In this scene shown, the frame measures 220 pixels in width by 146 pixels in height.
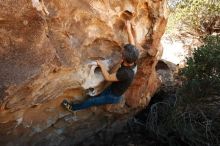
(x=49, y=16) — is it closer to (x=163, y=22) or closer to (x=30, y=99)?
(x=30, y=99)

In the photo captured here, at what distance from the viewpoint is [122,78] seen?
5.38m

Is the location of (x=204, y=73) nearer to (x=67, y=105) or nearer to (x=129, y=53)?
(x=129, y=53)

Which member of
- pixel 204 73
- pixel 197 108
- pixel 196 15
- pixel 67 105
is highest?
pixel 196 15

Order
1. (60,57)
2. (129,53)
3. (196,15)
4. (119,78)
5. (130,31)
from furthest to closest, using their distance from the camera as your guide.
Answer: (196,15) < (130,31) < (119,78) < (129,53) < (60,57)

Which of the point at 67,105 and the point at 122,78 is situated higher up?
the point at 122,78

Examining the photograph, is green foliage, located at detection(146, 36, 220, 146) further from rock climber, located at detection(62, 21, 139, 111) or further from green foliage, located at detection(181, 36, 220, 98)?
rock climber, located at detection(62, 21, 139, 111)

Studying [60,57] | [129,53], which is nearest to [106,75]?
[129,53]

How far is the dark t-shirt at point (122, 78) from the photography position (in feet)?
17.5

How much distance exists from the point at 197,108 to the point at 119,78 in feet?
6.52

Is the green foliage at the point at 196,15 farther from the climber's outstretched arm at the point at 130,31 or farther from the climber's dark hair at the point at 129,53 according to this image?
the climber's dark hair at the point at 129,53

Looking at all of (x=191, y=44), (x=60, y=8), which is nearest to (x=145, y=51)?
(x=60, y=8)

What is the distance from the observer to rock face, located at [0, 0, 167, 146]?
167 inches

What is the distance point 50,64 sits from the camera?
14.7ft

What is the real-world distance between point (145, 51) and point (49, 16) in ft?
6.71
